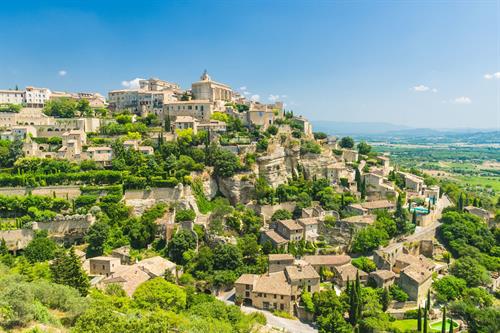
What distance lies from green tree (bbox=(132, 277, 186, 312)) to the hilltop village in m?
0.26

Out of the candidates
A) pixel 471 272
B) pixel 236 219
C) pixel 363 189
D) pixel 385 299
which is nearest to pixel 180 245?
pixel 236 219

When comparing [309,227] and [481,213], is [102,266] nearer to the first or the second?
[309,227]

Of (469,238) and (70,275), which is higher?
(70,275)

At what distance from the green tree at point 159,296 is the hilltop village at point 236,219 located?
256 mm

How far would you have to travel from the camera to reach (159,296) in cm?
2831

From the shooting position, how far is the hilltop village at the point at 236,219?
3400 centimetres

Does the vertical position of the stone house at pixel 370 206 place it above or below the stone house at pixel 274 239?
above

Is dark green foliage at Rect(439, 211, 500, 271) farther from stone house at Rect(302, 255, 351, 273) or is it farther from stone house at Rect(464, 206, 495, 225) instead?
stone house at Rect(302, 255, 351, 273)

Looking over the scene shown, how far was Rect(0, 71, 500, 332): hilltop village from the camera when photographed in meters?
34.0

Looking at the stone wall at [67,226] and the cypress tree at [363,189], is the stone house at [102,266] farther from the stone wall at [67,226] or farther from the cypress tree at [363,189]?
the cypress tree at [363,189]

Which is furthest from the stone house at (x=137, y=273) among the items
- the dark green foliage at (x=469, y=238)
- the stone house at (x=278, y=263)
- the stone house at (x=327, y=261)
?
the dark green foliage at (x=469, y=238)

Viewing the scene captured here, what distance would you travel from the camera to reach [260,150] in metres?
55.8

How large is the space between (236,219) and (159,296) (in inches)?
694

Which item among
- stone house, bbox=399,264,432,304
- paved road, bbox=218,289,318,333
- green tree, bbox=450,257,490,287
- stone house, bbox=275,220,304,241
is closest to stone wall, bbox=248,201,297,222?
stone house, bbox=275,220,304,241
